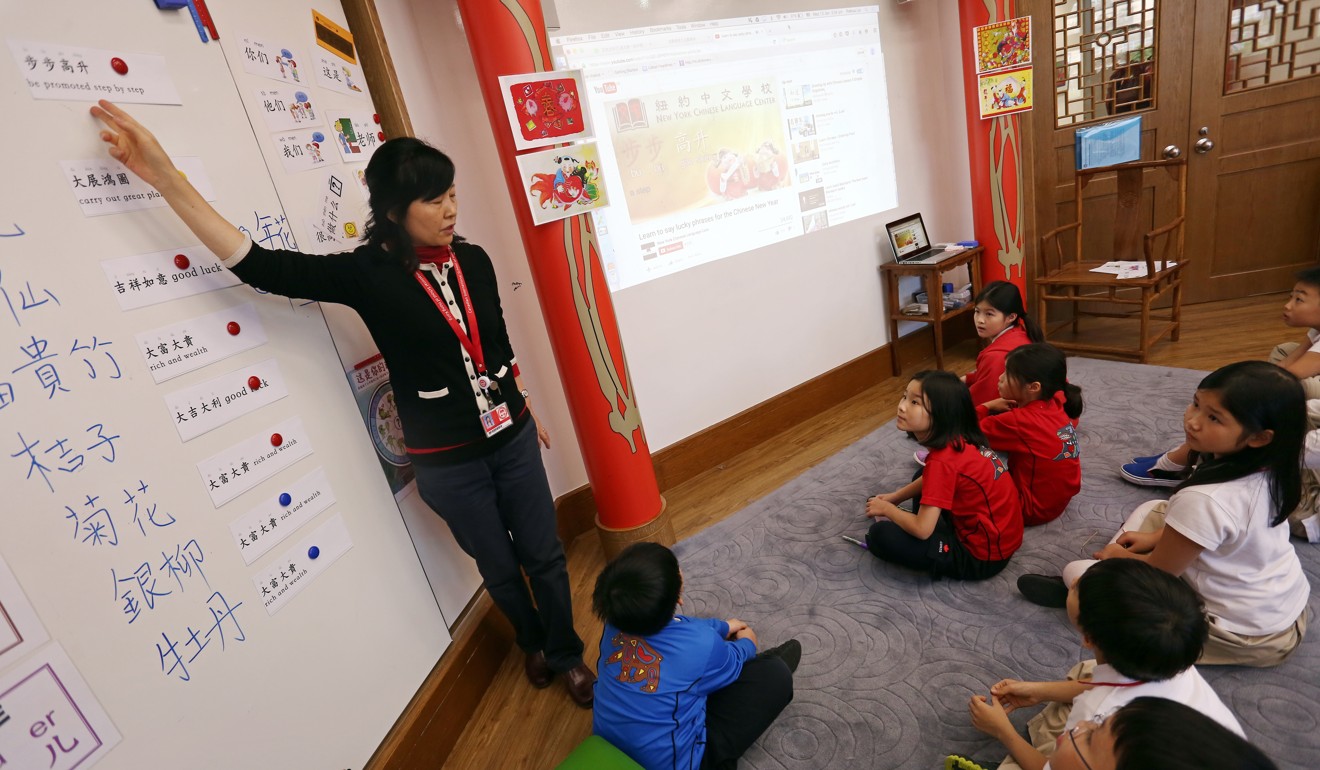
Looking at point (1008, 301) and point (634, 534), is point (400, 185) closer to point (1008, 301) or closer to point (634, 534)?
point (634, 534)

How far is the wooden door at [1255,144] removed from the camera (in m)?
3.21

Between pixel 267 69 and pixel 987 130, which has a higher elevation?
pixel 267 69

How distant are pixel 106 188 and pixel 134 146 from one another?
0.08 metres

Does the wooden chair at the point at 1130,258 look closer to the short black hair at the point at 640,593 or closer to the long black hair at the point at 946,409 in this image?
the long black hair at the point at 946,409

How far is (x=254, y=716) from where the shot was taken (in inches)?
45.3

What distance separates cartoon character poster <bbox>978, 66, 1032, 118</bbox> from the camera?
128 inches

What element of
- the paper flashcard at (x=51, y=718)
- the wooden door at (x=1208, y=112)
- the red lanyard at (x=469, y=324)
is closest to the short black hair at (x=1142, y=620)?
the red lanyard at (x=469, y=324)

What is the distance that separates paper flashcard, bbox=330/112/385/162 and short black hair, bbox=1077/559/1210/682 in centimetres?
195

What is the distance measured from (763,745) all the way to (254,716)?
1.09 m

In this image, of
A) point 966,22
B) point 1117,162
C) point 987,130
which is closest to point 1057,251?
point 1117,162

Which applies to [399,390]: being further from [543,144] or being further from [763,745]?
[763,745]

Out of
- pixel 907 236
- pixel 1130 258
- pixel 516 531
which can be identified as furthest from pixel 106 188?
pixel 1130 258

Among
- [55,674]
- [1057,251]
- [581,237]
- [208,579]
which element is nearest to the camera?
[55,674]

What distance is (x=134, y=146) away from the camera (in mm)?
1043
